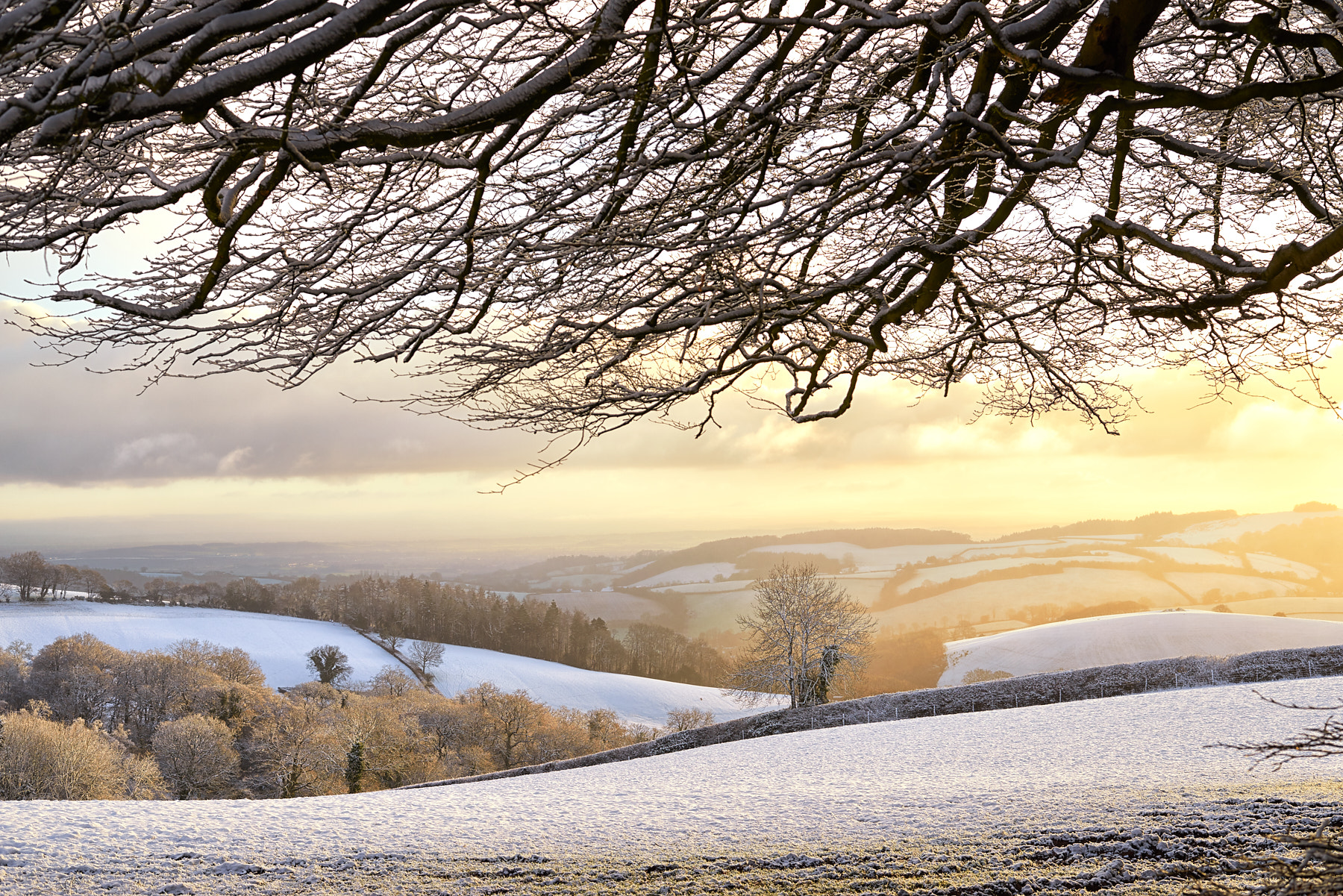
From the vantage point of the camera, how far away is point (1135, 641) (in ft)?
143

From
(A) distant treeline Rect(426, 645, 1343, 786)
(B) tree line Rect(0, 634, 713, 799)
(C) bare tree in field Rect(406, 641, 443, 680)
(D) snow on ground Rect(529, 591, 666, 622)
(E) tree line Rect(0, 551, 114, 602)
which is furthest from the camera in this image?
(D) snow on ground Rect(529, 591, 666, 622)

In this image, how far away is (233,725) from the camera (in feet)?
144

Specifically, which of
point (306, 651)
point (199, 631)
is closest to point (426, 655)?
point (306, 651)

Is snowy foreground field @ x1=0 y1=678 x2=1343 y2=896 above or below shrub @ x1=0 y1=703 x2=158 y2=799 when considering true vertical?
above

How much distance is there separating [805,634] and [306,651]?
157 ft

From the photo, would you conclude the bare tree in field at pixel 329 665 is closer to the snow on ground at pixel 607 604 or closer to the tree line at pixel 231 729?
the tree line at pixel 231 729

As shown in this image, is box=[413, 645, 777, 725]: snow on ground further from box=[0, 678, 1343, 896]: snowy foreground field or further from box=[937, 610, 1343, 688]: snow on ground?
box=[0, 678, 1343, 896]: snowy foreground field

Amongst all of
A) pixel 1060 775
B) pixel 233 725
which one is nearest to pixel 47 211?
pixel 1060 775

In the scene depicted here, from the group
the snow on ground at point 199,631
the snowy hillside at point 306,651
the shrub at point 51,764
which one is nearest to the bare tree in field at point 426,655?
the snowy hillside at point 306,651

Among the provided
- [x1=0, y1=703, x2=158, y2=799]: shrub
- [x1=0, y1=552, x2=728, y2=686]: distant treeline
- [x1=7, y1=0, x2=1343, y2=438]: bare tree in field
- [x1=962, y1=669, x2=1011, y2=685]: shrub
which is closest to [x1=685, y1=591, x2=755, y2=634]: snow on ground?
[x1=0, y1=552, x2=728, y2=686]: distant treeline

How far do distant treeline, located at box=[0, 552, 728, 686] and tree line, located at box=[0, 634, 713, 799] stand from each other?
14.0 metres

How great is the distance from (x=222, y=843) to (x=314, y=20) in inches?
360

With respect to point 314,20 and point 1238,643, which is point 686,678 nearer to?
point 1238,643

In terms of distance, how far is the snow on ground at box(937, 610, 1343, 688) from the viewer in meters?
41.6
